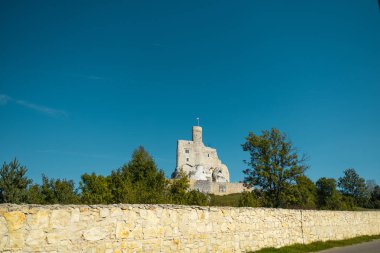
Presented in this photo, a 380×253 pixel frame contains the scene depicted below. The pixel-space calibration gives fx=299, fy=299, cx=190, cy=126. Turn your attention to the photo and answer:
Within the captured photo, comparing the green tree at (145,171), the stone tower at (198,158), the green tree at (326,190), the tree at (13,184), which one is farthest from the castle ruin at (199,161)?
the tree at (13,184)

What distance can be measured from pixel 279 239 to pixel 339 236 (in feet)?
24.3

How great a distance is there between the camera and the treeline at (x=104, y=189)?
15.5 m

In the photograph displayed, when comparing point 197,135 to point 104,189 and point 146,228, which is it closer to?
point 104,189

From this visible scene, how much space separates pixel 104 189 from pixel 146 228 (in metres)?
21.5

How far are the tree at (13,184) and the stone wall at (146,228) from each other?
984 cm

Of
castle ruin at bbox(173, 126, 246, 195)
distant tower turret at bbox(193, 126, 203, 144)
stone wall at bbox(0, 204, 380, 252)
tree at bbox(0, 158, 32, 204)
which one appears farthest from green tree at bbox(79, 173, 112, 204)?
distant tower turret at bbox(193, 126, 203, 144)

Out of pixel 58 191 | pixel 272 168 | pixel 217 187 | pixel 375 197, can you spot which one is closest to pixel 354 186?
pixel 375 197

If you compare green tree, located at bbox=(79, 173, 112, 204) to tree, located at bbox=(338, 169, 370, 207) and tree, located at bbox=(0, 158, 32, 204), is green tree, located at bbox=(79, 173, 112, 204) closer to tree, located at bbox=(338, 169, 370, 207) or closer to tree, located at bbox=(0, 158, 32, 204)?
tree, located at bbox=(0, 158, 32, 204)

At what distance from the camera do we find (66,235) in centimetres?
730

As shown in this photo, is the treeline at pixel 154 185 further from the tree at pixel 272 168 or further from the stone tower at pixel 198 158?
the stone tower at pixel 198 158

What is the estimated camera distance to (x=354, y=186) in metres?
78.5

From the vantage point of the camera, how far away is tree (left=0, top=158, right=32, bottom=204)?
15367 mm

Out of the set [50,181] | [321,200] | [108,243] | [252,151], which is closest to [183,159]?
[321,200]

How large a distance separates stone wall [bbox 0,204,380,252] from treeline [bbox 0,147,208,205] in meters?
4.74
